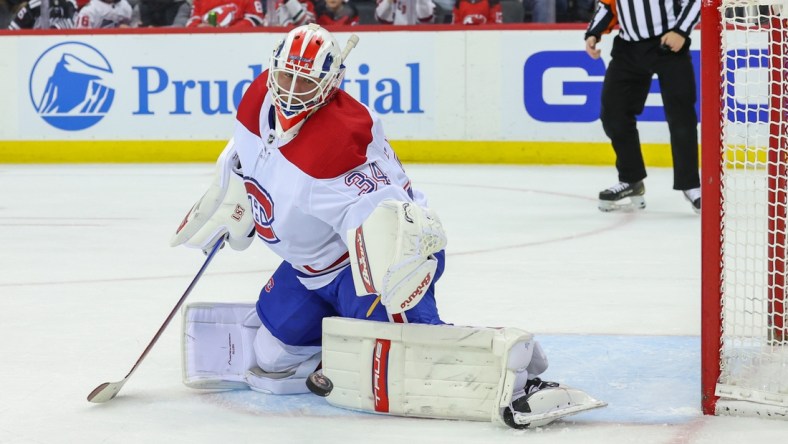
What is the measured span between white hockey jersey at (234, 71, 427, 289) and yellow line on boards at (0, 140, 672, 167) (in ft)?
16.9

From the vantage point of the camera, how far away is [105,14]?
807 centimetres

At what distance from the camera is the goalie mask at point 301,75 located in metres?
2.30

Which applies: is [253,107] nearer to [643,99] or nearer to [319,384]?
[319,384]

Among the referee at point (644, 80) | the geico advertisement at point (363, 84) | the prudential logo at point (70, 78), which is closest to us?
the referee at point (644, 80)

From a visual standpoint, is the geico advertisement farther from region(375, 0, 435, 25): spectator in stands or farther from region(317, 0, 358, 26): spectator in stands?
region(317, 0, 358, 26): spectator in stands

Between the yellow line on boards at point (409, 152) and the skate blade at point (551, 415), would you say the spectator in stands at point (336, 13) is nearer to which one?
the yellow line on boards at point (409, 152)

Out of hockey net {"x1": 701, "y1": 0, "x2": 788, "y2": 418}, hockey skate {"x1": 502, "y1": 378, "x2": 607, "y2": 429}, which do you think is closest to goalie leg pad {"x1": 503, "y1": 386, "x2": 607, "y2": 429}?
hockey skate {"x1": 502, "y1": 378, "x2": 607, "y2": 429}

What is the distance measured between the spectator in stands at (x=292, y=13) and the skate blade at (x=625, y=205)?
298 cm

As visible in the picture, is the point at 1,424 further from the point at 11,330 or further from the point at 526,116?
the point at 526,116

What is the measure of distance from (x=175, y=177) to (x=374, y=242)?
16.8ft

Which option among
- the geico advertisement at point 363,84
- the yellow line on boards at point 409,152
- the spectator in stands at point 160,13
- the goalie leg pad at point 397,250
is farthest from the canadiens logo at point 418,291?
the spectator in stands at point 160,13

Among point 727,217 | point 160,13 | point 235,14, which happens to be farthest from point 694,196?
point 160,13

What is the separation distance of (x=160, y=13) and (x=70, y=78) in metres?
0.70

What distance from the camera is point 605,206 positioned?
18.2 ft
